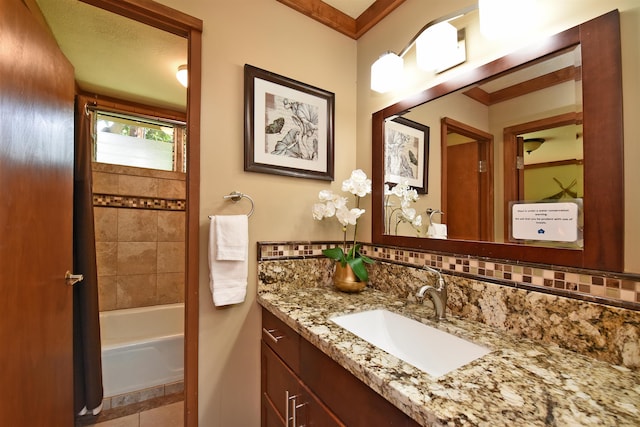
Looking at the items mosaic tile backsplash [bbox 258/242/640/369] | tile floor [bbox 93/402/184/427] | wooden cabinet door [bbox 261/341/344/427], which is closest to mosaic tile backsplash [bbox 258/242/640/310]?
mosaic tile backsplash [bbox 258/242/640/369]

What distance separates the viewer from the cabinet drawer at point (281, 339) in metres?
0.95

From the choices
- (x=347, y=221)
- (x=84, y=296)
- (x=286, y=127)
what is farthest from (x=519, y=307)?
(x=84, y=296)

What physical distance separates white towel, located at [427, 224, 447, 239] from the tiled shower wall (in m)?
2.26

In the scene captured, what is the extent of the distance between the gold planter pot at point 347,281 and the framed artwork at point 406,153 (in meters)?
0.50


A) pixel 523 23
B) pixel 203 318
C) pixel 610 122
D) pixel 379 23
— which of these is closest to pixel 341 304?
pixel 203 318

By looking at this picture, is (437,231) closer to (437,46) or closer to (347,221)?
(347,221)

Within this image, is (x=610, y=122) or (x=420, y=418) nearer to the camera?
(x=420, y=418)

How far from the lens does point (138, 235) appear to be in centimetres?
235

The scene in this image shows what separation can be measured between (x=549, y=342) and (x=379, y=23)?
1591 millimetres

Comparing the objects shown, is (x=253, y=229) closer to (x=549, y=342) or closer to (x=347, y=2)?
(x=549, y=342)

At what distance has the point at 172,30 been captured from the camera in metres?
1.14

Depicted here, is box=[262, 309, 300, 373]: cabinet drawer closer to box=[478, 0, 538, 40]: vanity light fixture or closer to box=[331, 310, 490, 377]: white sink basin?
box=[331, 310, 490, 377]: white sink basin

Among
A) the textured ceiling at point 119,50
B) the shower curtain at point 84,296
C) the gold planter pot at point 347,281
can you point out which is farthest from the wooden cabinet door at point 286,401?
the textured ceiling at point 119,50

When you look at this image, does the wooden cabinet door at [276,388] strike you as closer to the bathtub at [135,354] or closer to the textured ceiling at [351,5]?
the bathtub at [135,354]
